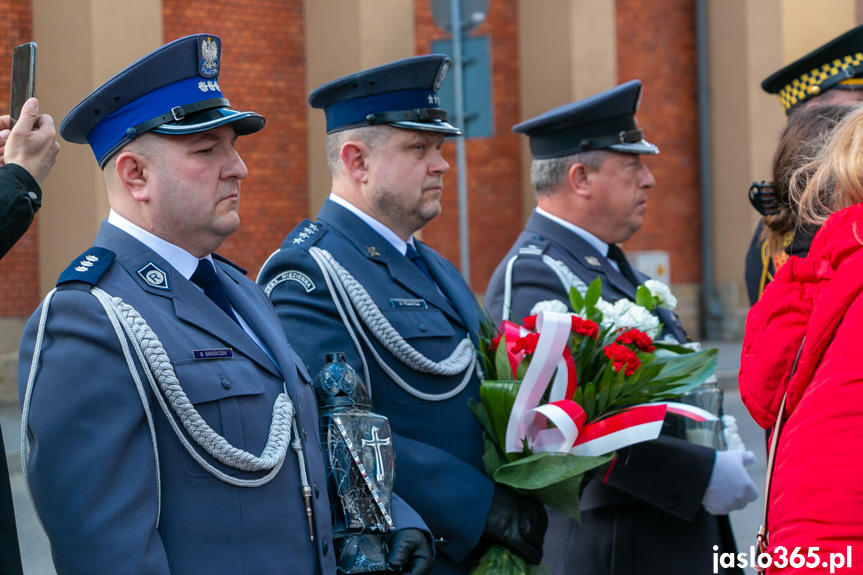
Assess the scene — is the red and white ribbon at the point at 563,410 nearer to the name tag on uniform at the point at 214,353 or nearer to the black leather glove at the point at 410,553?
the black leather glove at the point at 410,553

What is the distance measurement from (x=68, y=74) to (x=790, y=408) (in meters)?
8.44

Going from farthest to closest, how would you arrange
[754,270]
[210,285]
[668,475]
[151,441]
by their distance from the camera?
[754,270] < [668,475] < [210,285] < [151,441]

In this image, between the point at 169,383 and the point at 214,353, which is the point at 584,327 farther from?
the point at 169,383

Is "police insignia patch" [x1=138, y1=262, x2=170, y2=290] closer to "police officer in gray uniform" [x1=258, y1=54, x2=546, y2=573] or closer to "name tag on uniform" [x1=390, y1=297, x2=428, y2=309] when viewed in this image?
"police officer in gray uniform" [x1=258, y1=54, x2=546, y2=573]

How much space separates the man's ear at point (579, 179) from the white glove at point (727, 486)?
1.07 m

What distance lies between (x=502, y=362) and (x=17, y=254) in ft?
25.1

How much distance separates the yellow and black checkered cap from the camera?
12.3ft

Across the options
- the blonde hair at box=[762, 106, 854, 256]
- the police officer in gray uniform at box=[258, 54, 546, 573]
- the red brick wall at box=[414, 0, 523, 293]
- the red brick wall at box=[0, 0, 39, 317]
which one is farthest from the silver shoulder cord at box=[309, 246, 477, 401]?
the red brick wall at box=[414, 0, 523, 293]

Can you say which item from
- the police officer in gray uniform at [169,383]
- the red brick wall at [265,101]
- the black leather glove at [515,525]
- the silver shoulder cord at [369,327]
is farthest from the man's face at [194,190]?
the red brick wall at [265,101]

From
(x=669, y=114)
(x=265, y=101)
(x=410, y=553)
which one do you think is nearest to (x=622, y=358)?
(x=410, y=553)

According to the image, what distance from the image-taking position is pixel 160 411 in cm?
202

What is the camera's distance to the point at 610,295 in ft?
11.9

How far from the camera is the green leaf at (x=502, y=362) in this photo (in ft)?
9.66

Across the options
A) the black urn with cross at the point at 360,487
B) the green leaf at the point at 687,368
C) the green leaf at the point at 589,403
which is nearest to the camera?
the black urn with cross at the point at 360,487
